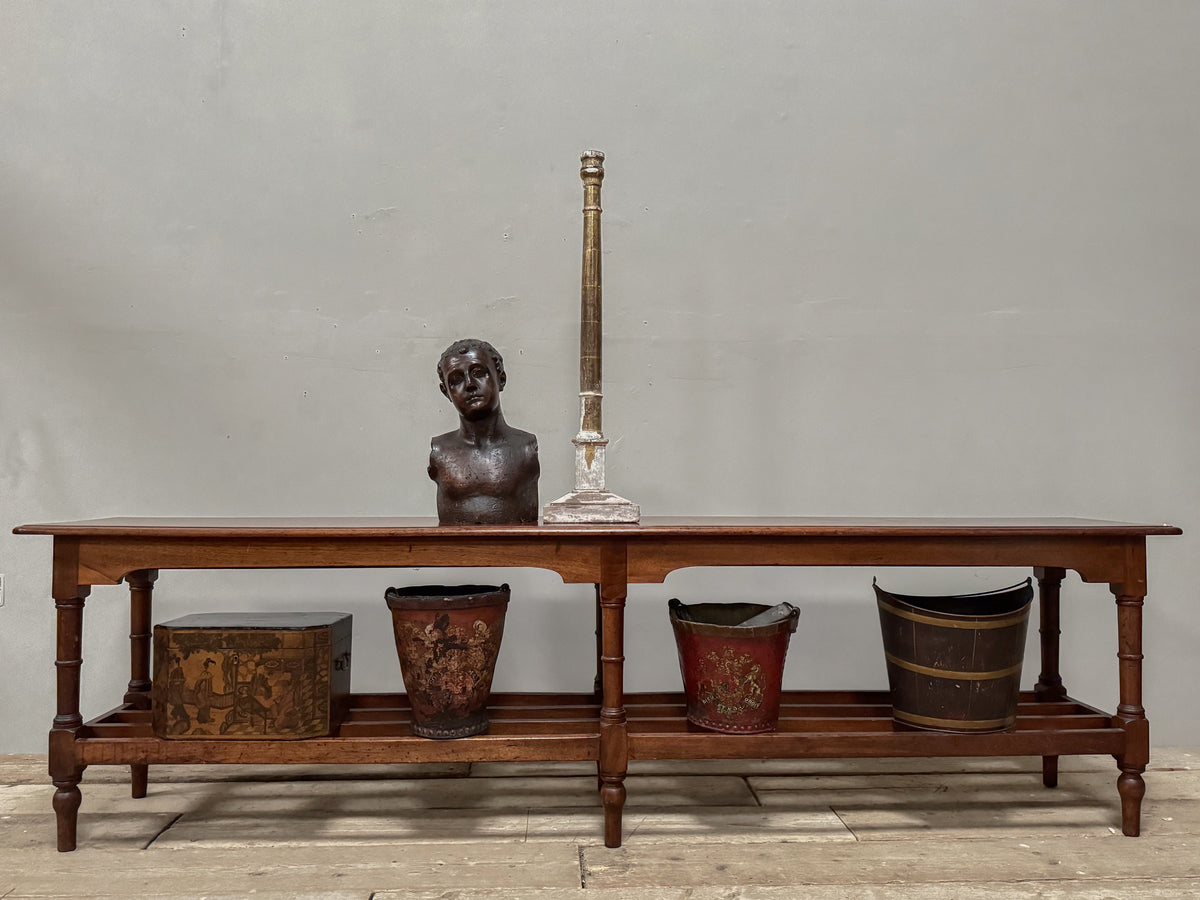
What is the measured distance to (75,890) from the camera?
2.21m

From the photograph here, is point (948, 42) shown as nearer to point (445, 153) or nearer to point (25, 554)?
point (445, 153)

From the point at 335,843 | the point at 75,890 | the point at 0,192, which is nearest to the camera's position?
the point at 75,890

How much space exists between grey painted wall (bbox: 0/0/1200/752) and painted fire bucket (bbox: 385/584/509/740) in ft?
3.13

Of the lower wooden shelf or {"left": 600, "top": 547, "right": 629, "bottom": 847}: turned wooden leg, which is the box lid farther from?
{"left": 600, "top": 547, "right": 629, "bottom": 847}: turned wooden leg

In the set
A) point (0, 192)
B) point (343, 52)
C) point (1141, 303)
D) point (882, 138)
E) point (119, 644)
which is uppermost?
point (343, 52)

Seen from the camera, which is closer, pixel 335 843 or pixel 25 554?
pixel 335 843

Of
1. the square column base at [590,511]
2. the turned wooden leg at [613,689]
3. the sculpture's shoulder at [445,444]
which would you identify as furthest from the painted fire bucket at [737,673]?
the sculpture's shoulder at [445,444]

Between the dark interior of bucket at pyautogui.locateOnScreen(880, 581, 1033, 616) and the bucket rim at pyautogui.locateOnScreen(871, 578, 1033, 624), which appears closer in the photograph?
the bucket rim at pyautogui.locateOnScreen(871, 578, 1033, 624)

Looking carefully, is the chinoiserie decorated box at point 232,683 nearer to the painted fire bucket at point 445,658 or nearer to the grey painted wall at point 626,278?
Result: the painted fire bucket at point 445,658

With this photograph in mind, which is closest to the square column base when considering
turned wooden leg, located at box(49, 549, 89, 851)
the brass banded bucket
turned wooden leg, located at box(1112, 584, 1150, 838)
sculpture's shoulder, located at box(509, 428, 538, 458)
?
sculpture's shoulder, located at box(509, 428, 538, 458)

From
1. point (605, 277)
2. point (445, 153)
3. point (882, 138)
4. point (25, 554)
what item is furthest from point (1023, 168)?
point (25, 554)

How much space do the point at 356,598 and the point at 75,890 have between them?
1.36 meters

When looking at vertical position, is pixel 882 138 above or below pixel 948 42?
→ below

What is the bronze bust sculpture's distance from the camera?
2.57 meters
